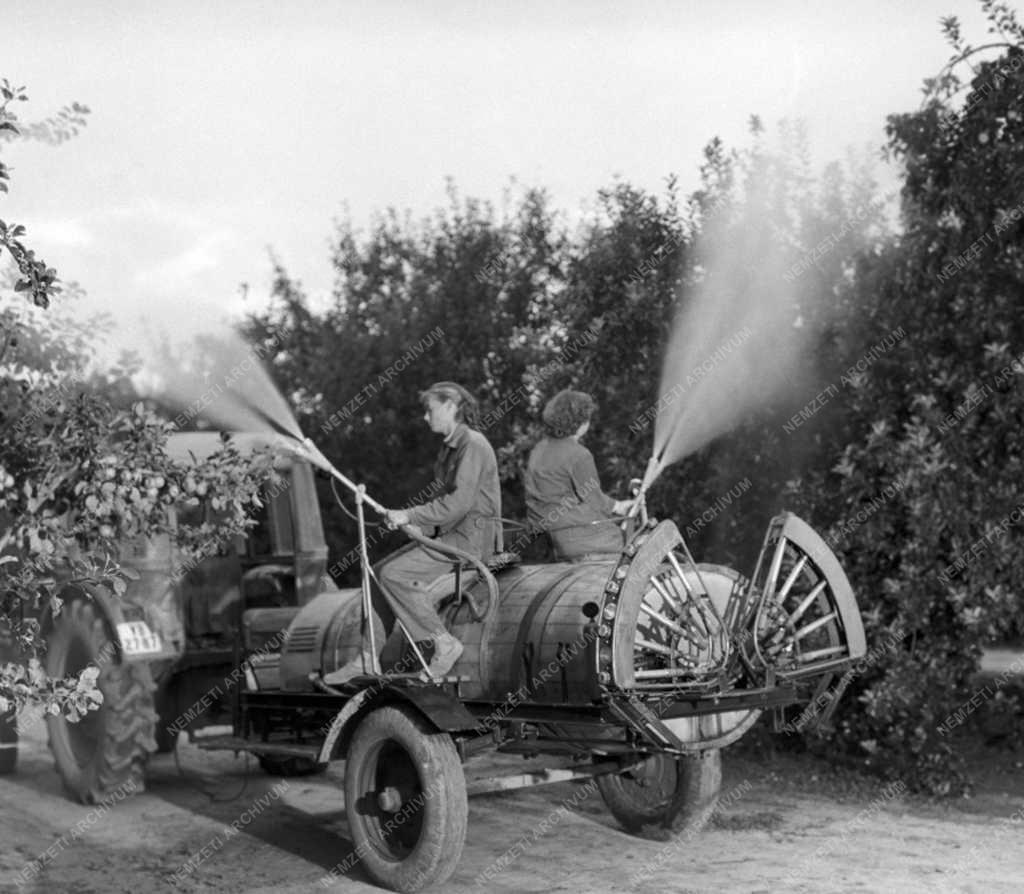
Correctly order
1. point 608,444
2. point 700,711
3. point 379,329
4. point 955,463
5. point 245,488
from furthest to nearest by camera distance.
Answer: point 379,329
point 608,444
point 955,463
point 700,711
point 245,488

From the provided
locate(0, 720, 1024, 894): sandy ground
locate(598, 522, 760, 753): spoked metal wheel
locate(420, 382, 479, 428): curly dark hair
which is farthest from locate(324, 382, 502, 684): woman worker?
locate(0, 720, 1024, 894): sandy ground

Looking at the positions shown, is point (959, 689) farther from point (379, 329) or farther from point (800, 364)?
point (379, 329)

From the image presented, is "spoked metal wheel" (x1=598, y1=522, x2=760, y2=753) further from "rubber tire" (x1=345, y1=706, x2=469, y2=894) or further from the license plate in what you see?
the license plate

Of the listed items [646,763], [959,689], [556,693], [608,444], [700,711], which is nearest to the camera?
Answer: [700,711]

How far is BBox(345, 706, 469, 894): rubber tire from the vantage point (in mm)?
7555

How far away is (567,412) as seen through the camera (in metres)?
8.84

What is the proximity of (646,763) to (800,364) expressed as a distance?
3.70m

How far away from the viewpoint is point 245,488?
21.1 feet

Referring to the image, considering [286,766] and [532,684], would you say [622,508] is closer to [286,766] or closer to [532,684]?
[532,684]

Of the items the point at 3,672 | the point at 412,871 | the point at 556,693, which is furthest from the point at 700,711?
the point at 3,672

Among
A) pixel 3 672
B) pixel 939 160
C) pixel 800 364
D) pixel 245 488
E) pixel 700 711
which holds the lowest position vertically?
pixel 700 711

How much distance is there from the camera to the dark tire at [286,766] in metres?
11.9

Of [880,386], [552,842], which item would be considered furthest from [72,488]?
[880,386]

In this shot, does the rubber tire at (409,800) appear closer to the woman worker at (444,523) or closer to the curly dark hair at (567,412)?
the woman worker at (444,523)
